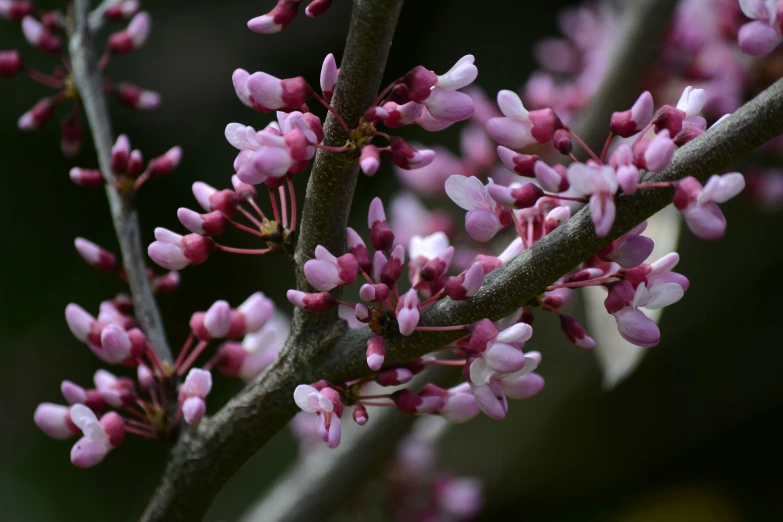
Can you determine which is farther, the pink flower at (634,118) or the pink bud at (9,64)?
the pink bud at (9,64)

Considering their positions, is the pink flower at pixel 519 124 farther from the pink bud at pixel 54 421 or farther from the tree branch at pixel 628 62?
the tree branch at pixel 628 62

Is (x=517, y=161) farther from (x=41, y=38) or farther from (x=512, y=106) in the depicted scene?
(x=41, y=38)

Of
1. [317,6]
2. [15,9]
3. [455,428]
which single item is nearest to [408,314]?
[317,6]

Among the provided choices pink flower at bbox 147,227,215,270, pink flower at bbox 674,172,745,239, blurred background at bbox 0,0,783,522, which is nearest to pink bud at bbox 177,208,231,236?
pink flower at bbox 147,227,215,270

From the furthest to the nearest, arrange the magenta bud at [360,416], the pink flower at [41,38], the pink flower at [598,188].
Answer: the pink flower at [41,38] → the magenta bud at [360,416] → the pink flower at [598,188]

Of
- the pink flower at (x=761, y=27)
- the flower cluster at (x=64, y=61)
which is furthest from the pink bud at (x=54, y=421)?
the pink flower at (x=761, y=27)

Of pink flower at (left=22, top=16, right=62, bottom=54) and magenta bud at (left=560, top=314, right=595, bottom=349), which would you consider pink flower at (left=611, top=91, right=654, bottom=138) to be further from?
pink flower at (left=22, top=16, right=62, bottom=54)

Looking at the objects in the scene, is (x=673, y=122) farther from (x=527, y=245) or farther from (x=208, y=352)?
(x=208, y=352)

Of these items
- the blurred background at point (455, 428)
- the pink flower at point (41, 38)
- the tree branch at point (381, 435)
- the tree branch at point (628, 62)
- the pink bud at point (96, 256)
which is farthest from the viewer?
the blurred background at point (455, 428)
